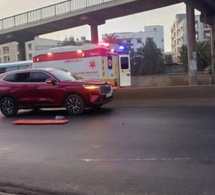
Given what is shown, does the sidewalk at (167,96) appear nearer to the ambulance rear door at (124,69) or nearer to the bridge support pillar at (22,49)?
the ambulance rear door at (124,69)

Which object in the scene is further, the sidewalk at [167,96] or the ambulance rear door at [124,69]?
the ambulance rear door at [124,69]

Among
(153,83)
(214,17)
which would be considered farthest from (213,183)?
(214,17)

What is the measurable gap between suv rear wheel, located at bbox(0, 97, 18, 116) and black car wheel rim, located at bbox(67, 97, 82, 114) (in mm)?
2121

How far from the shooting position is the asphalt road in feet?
15.6

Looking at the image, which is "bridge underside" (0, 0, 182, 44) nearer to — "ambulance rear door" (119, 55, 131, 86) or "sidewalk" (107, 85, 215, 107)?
"ambulance rear door" (119, 55, 131, 86)

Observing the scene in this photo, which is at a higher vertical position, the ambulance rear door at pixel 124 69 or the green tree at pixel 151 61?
Answer: the green tree at pixel 151 61

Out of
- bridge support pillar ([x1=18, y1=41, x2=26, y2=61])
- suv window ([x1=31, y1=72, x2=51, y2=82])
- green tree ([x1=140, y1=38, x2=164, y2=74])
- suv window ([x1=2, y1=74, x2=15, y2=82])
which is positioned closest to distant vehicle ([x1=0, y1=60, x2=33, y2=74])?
suv window ([x1=2, y1=74, x2=15, y2=82])

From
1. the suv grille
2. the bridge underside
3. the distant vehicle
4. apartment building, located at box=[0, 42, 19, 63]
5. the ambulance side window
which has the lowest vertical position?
the suv grille

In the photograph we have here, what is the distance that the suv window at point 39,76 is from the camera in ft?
39.5

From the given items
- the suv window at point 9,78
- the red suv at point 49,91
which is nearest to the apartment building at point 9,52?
the suv window at point 9,78

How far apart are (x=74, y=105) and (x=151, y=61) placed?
5781cm

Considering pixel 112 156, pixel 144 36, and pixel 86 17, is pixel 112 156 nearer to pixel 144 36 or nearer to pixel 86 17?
pixel 86 17

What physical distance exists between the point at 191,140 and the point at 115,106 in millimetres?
6886

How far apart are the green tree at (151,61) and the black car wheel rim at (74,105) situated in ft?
183
